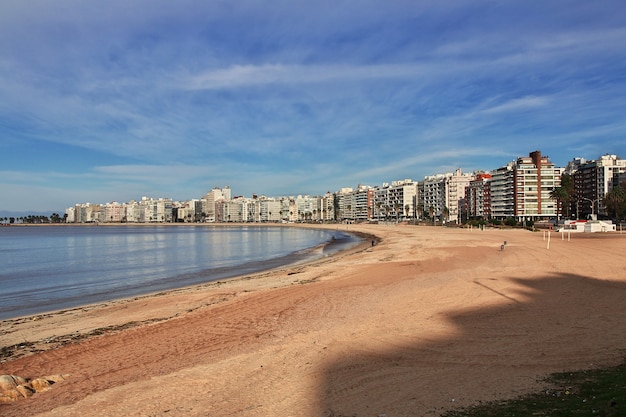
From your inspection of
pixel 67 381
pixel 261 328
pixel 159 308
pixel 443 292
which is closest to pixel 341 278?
pixel 443 292

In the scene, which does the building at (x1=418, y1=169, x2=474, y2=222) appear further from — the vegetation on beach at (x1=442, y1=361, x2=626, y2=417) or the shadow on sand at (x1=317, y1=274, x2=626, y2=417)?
the vegetation on beach at (x1=442, y1=361, x2=626, y2=417)

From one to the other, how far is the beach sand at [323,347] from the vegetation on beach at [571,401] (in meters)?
0.31

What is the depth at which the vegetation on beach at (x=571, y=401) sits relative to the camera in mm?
5168

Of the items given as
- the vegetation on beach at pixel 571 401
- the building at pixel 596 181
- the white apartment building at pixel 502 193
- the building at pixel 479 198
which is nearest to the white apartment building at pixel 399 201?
the building at pixel 479 198

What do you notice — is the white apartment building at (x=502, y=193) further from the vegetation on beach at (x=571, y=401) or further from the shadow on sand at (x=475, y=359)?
the vegetation on beach at (x=571, y=401)

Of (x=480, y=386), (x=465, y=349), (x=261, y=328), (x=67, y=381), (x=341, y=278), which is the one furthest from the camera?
(x=341, y=278)

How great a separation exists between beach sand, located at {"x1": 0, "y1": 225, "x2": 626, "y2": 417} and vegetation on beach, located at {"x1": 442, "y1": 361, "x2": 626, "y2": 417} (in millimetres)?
307

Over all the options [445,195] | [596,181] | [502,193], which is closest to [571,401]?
[502,193]

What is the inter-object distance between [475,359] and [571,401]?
2540mm

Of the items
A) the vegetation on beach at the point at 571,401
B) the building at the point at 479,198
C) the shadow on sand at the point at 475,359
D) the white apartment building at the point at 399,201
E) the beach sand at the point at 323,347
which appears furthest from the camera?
the white apartment building at the point at 399,201

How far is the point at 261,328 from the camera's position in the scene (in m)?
11.7

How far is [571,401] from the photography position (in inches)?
227

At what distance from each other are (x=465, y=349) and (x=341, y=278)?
40.8ft

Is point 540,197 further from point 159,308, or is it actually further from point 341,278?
point 159,308
